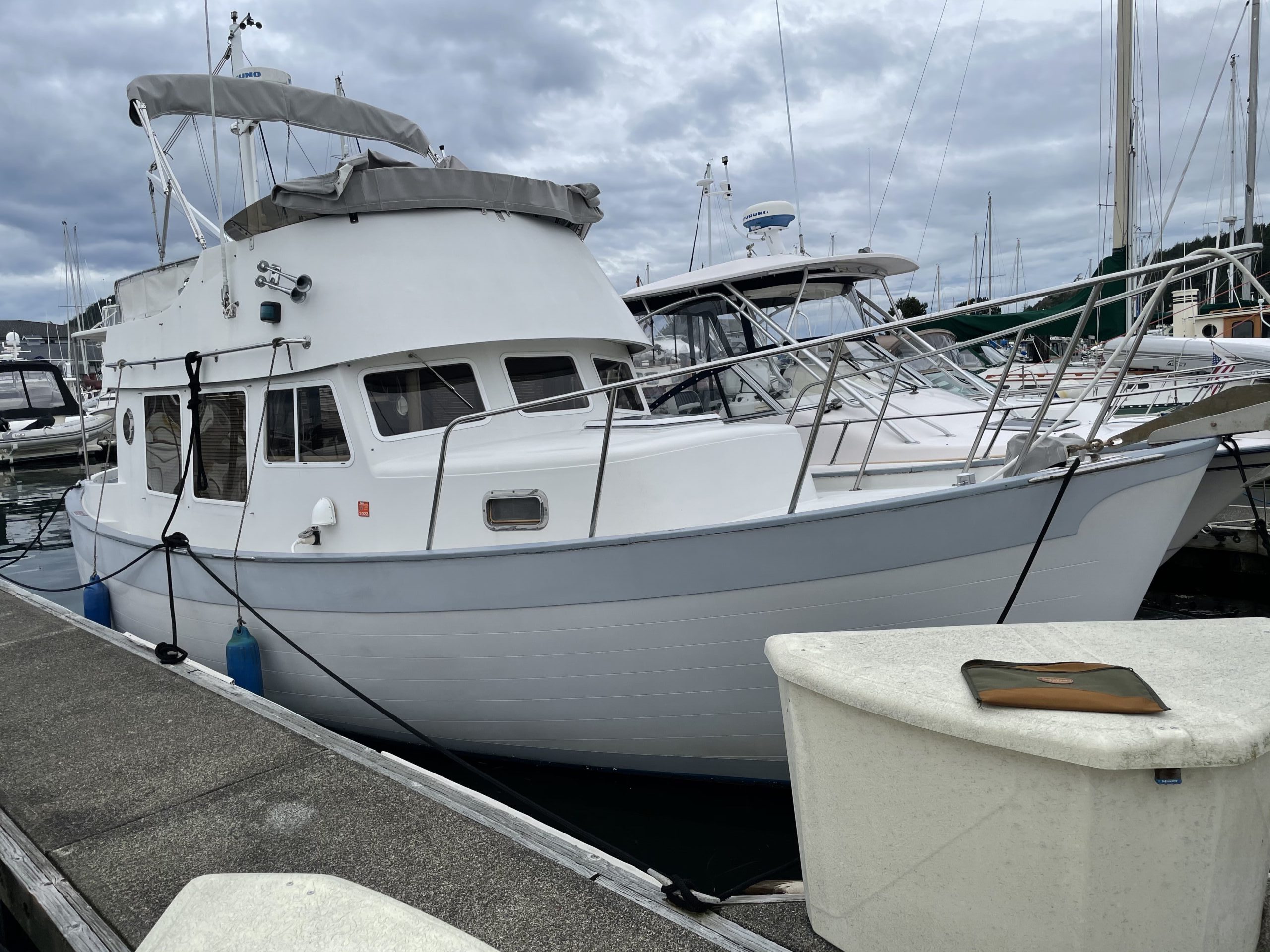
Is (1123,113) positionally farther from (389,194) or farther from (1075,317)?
(389,194)

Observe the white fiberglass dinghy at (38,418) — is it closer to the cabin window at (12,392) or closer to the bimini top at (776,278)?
the cabin window at (12,392)

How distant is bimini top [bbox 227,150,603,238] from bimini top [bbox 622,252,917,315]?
8.82 ft

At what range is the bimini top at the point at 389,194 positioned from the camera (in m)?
4.74

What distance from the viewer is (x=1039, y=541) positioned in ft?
11.0

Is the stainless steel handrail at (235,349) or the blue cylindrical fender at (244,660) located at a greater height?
the stainless steel handrail at (235,349)

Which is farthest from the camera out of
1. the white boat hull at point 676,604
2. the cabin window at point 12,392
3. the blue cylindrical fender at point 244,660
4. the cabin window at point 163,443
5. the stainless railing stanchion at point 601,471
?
the cabin window at point 12,392

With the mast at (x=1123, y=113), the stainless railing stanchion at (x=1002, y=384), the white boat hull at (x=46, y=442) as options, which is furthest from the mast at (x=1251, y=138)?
the white boat hull at (x=46, y=442)

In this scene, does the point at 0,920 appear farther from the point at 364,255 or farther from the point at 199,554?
the point at 364,255

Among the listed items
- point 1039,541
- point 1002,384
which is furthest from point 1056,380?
point 1002,384

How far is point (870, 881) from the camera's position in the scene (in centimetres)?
212

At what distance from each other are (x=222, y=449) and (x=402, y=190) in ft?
6.51

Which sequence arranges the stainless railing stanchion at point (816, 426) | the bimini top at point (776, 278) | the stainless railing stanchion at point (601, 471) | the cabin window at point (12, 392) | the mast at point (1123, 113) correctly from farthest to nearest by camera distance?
the cabin window at point (12, 392) < the mast at point (1123, 113) < the bimini top at point (776, 278) < the stainless railing stanchion at point (601, 471) < the stainless railing stanchion at point (816, 426)

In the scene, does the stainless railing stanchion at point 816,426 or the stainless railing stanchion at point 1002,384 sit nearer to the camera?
the stainless railing stanchion at point 816,426

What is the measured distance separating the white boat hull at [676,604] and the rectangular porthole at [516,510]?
23cm
